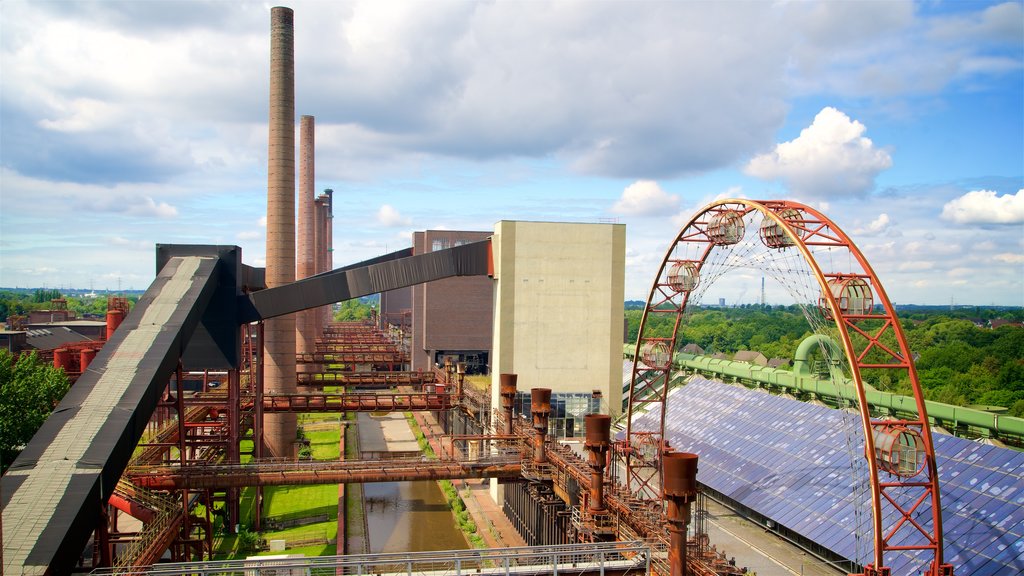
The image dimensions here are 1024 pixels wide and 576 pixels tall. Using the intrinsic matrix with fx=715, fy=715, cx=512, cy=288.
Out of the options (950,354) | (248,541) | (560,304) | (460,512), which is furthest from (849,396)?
(950,354)

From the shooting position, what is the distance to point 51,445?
17.2 meters

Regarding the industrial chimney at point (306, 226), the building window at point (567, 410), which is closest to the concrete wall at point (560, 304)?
the building window at point (567, 410)

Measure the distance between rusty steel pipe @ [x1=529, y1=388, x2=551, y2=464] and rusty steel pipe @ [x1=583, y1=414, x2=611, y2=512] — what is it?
4482 mm

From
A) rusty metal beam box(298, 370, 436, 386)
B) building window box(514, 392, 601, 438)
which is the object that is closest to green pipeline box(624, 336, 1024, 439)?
building window box(514, 392, 601, 438)

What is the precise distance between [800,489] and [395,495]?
22.0 meters

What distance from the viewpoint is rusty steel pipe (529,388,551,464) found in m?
24.3

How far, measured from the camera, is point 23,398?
105 ft

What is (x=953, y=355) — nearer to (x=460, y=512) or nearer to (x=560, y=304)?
(x=560, y=304)

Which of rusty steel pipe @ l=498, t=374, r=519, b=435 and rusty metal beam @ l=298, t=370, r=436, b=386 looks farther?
rusty metal beam @ l=298, t=370, r=436, b=386

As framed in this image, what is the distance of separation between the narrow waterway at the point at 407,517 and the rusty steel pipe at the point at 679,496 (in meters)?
17.1

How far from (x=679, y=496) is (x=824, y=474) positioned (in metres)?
14.8

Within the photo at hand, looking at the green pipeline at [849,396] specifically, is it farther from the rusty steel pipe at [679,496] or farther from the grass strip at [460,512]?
the grass strip at [460,512]

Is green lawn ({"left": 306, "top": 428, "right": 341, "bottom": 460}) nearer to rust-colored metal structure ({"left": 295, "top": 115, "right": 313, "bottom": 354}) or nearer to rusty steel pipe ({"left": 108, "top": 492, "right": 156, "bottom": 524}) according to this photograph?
rust-colored metal structure ({"left": 295, "top": 115, "right": 313, "bottom": 354})

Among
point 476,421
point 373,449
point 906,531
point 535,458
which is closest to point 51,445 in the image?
point 535,458
